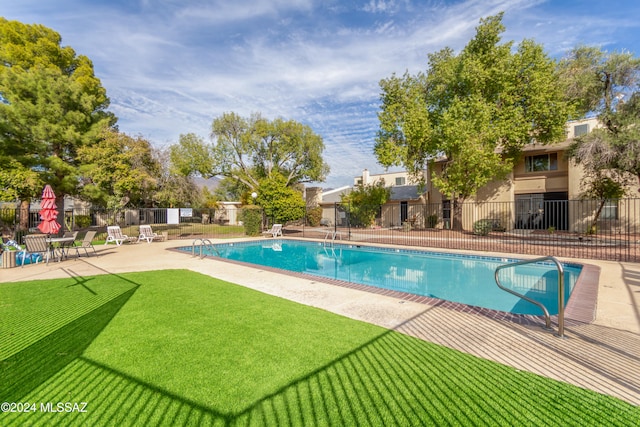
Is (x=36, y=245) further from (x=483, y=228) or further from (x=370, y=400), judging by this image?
(x=483, y=228)

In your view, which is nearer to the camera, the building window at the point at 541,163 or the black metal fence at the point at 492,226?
the black metal fence at the point at 492,226

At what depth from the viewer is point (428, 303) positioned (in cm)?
531

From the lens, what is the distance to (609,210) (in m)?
17.9

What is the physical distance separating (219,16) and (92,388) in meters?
16.6

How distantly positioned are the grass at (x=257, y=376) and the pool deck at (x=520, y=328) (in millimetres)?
315

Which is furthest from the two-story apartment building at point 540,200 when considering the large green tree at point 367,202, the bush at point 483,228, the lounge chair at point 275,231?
the lounge chair at point 275,231

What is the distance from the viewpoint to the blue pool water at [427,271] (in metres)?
7.34

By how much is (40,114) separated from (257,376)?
18564 mm

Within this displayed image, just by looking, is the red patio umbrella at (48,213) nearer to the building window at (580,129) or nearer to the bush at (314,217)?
the bush at (314,217)

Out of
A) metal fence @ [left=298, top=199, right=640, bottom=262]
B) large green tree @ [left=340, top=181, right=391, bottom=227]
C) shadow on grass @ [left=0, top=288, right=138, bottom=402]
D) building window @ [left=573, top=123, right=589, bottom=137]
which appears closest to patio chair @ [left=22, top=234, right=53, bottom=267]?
shadow on grass @ [left=0, top=288, right=138, bottom=402]

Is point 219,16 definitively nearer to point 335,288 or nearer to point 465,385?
point 335,288

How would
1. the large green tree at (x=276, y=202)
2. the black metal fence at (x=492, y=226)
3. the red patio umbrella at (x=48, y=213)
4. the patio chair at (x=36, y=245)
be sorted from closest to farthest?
1. the red patio umbrella at (x=48, y=213)
2. the patio chair at (x=36, y=245)
3. the black metal fence at (x=492, y=226)
4. the large green tree at (x=276, y=202)

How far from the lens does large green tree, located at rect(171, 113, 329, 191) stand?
92.8 ft

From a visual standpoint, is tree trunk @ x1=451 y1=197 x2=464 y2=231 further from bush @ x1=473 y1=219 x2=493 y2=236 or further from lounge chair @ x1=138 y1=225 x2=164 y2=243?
lounge chair @ x1=138 y1=225 x2=164 y2=243
